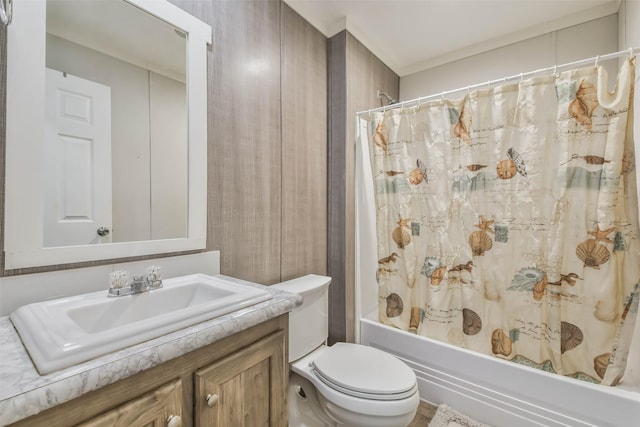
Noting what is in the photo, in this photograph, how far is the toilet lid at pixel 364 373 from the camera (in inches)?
47.1

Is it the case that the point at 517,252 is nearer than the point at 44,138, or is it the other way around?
the point at 44,138

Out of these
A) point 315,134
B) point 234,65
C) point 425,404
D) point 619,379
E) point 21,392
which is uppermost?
point 234,65

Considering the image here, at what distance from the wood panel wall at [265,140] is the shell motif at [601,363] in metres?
1.42

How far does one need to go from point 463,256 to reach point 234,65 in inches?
62.2

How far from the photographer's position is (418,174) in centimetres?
175

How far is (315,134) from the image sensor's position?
1.86 meters

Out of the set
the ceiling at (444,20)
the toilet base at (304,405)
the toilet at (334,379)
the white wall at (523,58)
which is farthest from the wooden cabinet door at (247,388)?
the white wall at (523,58)

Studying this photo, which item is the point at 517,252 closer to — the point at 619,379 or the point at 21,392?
the point at 619,379

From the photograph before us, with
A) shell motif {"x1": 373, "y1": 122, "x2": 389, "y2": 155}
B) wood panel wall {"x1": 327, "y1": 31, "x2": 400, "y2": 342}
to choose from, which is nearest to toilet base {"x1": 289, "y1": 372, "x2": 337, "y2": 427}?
wood panel wall {"x1": 327, "y1": 31, "x2": 400, "y2": 342}

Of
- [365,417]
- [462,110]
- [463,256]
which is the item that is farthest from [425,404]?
[462,110]

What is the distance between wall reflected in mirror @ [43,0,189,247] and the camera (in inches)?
35.1

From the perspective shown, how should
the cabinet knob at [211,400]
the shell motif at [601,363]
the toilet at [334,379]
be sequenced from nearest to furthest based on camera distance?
the cabinet knob at [211,400] < the toilet at [334,379] < the shell motif at [601,363]

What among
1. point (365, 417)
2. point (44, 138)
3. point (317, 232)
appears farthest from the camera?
point (317, 232)

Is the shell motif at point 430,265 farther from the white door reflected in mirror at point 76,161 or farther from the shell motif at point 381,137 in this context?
the white door reflected in mirror at point 76,161
